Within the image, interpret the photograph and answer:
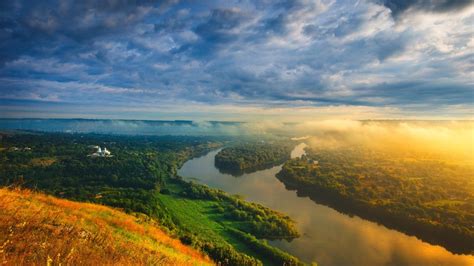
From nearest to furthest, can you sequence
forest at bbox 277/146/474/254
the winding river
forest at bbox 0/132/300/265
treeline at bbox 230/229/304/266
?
treeline at bbox 230/229/304/266 → forest at bbox 0/132/300/265 → the winding river → forest at bbox 277/146/474/254

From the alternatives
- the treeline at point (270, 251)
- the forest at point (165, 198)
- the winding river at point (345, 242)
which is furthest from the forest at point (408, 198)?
the treeline at point (270, 251)

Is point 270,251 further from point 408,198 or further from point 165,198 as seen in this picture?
point 408,198

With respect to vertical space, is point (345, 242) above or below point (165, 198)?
below

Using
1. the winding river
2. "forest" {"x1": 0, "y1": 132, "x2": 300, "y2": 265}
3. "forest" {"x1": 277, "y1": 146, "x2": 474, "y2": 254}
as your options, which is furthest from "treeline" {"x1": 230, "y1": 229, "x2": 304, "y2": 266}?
"forest" {"x1": 277, "y1": 146, "x2": 474, "y2": 254}

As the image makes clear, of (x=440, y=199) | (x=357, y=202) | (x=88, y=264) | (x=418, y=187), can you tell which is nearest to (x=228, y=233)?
(x=357, y=202)

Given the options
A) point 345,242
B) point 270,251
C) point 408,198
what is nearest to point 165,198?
point 270,251

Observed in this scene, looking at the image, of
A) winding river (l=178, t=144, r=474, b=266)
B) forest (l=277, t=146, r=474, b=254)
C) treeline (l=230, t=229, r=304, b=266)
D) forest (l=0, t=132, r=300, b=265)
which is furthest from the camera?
forest (l=277, t=146, r=474, b=254)

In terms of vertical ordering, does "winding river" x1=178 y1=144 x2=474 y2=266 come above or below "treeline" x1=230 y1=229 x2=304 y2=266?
below

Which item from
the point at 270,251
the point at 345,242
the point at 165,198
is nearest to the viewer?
the point at 270,251

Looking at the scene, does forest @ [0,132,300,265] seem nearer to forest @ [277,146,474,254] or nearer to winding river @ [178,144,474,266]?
winding river @ [178,144,474,266]
